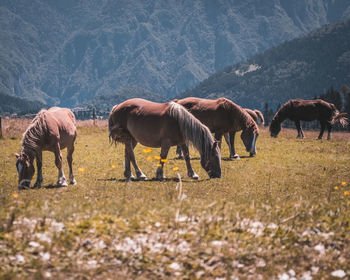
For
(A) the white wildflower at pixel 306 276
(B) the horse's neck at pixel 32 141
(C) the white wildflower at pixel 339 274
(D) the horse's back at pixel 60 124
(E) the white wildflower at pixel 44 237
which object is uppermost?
(D) the horse's back at pixel 60 124

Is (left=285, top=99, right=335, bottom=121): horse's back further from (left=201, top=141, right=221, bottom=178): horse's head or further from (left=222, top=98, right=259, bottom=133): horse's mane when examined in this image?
(left=201, top=141, right=221, bottom=178): horse's head

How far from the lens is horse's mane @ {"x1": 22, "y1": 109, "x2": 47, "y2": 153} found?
12805 millimetres

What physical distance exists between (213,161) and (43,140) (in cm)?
553

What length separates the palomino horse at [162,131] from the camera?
1409 cm

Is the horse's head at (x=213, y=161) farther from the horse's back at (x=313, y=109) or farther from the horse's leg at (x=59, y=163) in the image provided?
the horse's back at (x=313, y=109)

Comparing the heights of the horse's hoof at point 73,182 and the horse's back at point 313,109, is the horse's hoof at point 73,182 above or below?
below

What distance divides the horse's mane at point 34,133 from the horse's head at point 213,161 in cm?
522

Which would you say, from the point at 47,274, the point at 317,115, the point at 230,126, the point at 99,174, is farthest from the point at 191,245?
the point at 317,115

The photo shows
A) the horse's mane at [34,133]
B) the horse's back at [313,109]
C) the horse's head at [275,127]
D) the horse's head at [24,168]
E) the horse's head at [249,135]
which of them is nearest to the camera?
the horse's head at [24,168]

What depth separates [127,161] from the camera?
15625 millimetres

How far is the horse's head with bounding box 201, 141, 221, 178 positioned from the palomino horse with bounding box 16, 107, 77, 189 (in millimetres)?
4525

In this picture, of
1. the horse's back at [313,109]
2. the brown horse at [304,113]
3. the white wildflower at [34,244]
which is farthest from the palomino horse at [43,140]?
the horse's back at [313,109]

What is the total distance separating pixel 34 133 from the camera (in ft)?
43.0

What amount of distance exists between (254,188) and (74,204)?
6886mm
